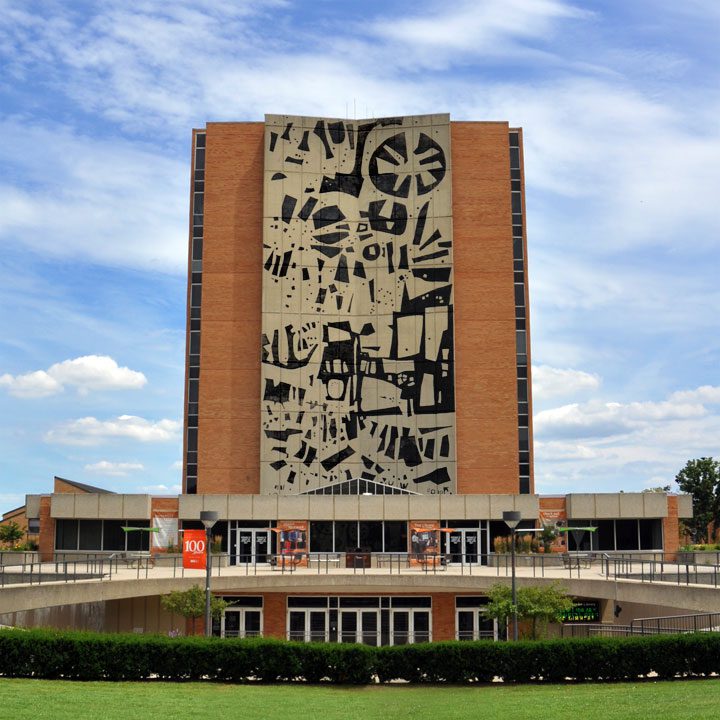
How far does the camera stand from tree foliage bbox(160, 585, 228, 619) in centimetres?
4544


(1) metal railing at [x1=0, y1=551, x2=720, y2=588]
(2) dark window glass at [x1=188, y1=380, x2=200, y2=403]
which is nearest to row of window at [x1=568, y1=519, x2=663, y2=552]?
(1) metal railing at [x1=0, y1=551, x2=720, y2=588]

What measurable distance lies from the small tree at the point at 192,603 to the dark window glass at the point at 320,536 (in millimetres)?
20942

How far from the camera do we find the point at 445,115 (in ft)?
263

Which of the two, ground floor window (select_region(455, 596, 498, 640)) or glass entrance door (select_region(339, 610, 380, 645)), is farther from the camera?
glass entrance door (select_region(339, 610, 380, 645))

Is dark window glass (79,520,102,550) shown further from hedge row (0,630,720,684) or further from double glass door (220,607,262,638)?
hedge row (0,630,720,684)

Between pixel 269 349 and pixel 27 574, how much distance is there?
36280 mm

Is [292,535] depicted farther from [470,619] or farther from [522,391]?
[522,391]

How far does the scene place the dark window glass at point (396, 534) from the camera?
220 feet

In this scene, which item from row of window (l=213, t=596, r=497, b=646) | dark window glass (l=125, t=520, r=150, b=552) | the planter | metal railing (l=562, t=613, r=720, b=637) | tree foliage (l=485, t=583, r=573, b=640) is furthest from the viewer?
dark window glass (l=125, t=520, r=150, b=552)

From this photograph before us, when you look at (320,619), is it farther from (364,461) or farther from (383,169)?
(383,169)

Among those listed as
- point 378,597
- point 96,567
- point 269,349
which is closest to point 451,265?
point 269,349

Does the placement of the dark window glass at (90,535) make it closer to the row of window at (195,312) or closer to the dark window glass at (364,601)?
the row of window at (195,312)

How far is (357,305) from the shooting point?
78312 millimetres

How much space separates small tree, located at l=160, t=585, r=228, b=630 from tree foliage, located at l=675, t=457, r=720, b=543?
7121cm
